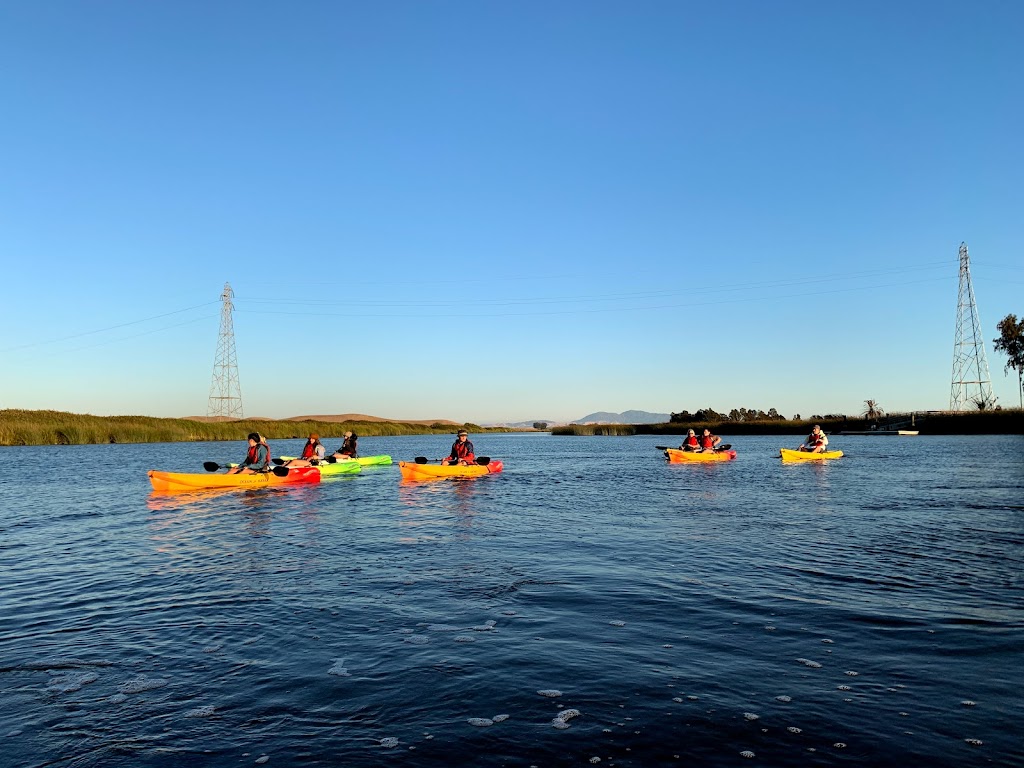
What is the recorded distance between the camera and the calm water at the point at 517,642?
5.45 metres

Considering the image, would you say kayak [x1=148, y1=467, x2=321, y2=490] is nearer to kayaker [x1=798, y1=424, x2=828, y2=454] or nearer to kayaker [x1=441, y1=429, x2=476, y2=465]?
kayaker [x1=441, y1=429, x2=476, y2=465]

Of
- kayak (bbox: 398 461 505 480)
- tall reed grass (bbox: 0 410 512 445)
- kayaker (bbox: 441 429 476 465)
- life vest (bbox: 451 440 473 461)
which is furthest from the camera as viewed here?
tall reed grass (bbox: 0 410 512 445)

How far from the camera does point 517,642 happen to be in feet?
26.0

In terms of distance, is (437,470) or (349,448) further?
(349,448)

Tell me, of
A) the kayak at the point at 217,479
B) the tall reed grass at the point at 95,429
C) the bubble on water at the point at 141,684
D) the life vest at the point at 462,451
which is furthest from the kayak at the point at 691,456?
the tall reed grass at the point at 95,429

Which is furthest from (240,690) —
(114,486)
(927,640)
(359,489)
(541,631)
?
(114,486)

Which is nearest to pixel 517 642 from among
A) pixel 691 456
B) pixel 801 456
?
pixel 691 456

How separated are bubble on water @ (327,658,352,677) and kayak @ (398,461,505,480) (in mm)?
21346

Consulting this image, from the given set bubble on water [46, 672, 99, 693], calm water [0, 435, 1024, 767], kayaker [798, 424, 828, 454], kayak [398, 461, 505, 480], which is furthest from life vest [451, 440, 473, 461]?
bubble on water [46, 672, 99, 693]

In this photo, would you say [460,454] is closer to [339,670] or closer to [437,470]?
[437,470]

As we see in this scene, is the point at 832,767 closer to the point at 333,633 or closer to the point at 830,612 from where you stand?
the point at 830,612

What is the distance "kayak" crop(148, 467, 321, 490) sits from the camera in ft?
81.7

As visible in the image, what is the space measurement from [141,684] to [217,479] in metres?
20.3

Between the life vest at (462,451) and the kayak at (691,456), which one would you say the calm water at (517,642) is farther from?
the kayak at (691,456)
